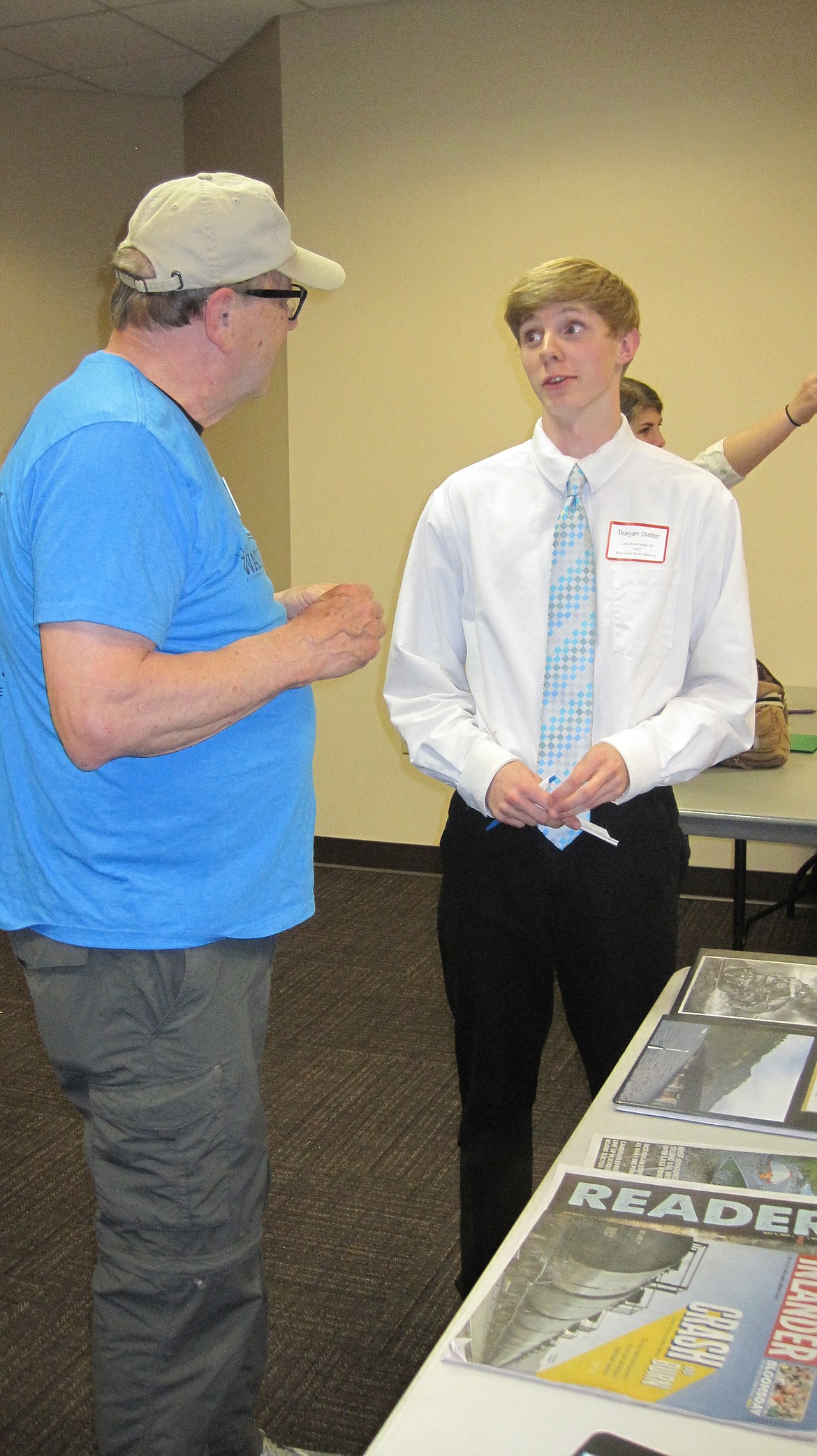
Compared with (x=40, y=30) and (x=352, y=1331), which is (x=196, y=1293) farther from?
(x=40, y=30)

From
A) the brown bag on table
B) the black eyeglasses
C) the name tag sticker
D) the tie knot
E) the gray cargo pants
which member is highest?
the black eyeglasses

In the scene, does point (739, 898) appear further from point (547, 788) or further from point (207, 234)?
point (207, 234)

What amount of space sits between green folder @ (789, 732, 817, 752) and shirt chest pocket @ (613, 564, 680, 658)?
139cm

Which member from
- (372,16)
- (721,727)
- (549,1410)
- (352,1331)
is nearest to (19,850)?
(549,1410)

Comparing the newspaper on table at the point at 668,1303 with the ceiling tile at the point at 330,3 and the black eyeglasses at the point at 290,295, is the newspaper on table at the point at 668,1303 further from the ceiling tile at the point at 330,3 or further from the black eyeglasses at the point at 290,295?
the ceiling tile at the point at 330,3

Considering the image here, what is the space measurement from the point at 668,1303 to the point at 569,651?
91 centimetres

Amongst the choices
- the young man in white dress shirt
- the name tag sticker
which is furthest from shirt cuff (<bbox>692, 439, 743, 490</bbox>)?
the name tag sticker

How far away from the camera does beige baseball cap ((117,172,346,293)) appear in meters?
1.27

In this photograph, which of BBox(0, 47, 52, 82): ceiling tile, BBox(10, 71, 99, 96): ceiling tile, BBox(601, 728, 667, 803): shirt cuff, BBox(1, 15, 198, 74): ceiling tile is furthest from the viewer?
BBox(10, 71, 99, 96): ceiling tile

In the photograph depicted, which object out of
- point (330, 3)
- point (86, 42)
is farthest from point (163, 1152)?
point (86, 42)

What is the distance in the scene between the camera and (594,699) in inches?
64.7

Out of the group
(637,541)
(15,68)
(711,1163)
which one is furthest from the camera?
(15,68)

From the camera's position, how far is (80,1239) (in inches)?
92.0

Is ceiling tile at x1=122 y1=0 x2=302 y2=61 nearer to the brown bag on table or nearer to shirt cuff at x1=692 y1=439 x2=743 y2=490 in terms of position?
shirt cuff at x1=692 y1=439 x2=743 y2=490
